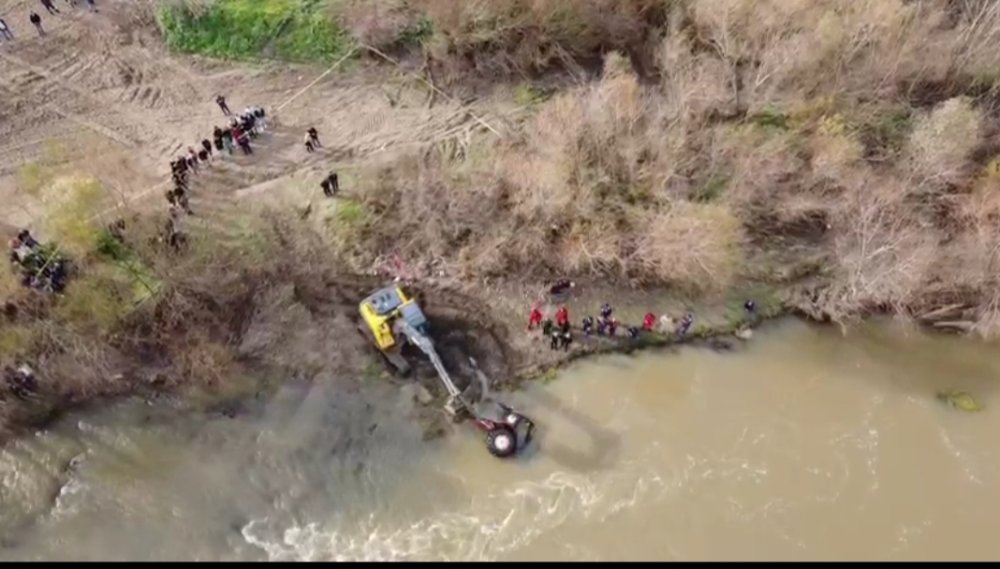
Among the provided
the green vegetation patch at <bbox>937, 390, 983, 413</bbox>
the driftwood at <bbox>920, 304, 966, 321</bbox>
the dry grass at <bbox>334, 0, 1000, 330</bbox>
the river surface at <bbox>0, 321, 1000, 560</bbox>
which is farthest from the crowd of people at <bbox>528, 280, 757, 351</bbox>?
the green vegetation patch at <bbox>937, 390, 983, 413</bbox>

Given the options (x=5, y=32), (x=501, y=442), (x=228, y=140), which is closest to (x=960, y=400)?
(x=501, y=442)

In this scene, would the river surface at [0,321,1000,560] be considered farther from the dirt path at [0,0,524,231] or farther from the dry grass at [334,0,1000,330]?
the dirt path at [0,0,524,231]

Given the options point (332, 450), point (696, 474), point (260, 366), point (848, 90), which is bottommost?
point (696, 474)

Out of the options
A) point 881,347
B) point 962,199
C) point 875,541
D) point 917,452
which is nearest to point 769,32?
point 962,199

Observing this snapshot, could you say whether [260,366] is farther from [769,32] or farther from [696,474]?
[769,32]

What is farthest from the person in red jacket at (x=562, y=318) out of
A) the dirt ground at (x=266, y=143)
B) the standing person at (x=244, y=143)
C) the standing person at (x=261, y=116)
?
the standing person at (x=261, y=116)
